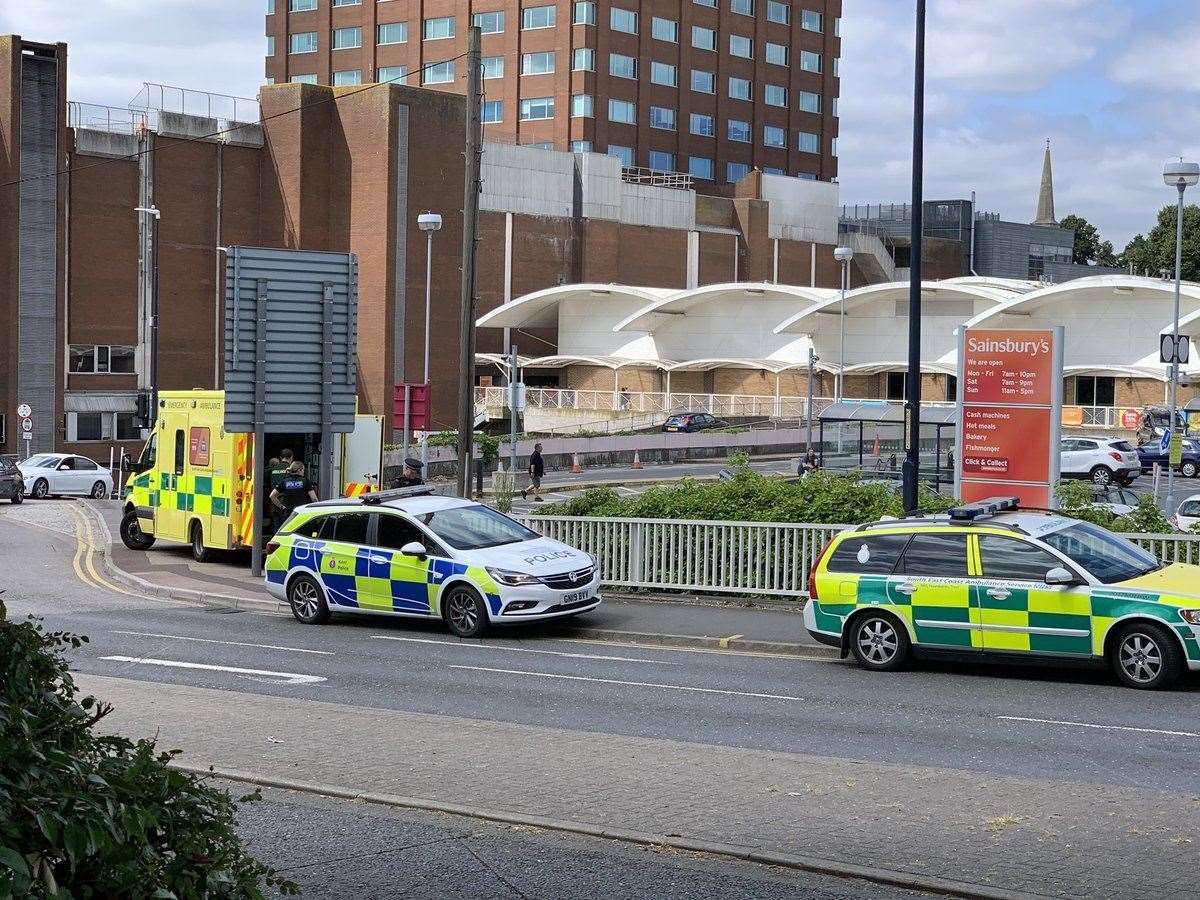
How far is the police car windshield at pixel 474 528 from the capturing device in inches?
699

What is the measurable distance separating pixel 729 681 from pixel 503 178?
242 ft

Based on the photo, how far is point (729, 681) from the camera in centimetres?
1401

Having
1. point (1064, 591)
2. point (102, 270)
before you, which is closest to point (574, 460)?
point (102, 270)

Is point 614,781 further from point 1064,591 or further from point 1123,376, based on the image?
point 1123,376

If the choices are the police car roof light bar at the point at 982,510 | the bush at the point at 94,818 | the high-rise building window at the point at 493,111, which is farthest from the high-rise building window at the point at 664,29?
the bush at the point at 94,818

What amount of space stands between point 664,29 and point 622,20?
344 cm

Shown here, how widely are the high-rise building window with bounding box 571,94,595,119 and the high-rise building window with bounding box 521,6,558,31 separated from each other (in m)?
4.60

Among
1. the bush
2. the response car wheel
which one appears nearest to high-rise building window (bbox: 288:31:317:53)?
the response car wheel

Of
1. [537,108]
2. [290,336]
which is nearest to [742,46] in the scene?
[537,108]

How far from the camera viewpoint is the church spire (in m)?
133

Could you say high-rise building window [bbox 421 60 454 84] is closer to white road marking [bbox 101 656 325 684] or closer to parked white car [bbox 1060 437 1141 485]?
parked white car [bbox 1060 437 1141 485]

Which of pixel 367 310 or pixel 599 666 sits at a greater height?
pixel 367 310

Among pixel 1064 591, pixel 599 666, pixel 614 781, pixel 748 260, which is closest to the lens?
pixel 614 781

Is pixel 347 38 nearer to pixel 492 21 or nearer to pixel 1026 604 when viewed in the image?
pixel 492 21
